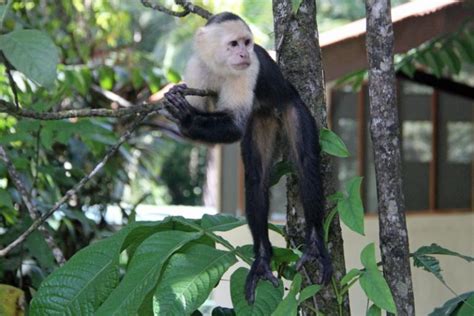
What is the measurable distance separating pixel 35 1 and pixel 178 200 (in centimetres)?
1383

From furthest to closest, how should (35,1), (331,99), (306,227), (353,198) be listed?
(331,99)
(35,1)
(306,227)
(353,198)

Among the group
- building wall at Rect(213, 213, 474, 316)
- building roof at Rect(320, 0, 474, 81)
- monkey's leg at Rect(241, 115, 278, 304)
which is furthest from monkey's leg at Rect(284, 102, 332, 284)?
building wall at Rect(213, 213, 474, 316)

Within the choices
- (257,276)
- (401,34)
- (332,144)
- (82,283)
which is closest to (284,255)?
(257,276)

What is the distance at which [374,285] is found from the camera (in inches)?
76.4

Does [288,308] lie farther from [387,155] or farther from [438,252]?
[438,252]

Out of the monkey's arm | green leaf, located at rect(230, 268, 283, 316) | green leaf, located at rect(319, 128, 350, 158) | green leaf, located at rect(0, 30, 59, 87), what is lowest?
green leaf, located at rect(230, 268, 283, 316)

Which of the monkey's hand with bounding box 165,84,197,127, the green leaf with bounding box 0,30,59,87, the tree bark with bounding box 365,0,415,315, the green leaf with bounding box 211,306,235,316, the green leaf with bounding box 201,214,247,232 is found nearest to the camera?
the green leaf with bounding box 0,30,59,87

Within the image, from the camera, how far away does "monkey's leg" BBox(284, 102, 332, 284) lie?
2465 millimetres

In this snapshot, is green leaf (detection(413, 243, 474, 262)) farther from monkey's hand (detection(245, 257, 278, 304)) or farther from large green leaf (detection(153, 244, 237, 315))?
large green leaf (detection(153, 244, 237, 315))

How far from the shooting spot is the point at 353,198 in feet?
7.03

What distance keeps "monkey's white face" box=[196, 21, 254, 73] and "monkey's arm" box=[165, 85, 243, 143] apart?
19 cm

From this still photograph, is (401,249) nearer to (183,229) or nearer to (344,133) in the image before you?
(183,229)

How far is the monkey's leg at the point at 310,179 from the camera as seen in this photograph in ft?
8.09

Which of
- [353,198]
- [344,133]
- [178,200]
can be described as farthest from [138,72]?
[178,200]
